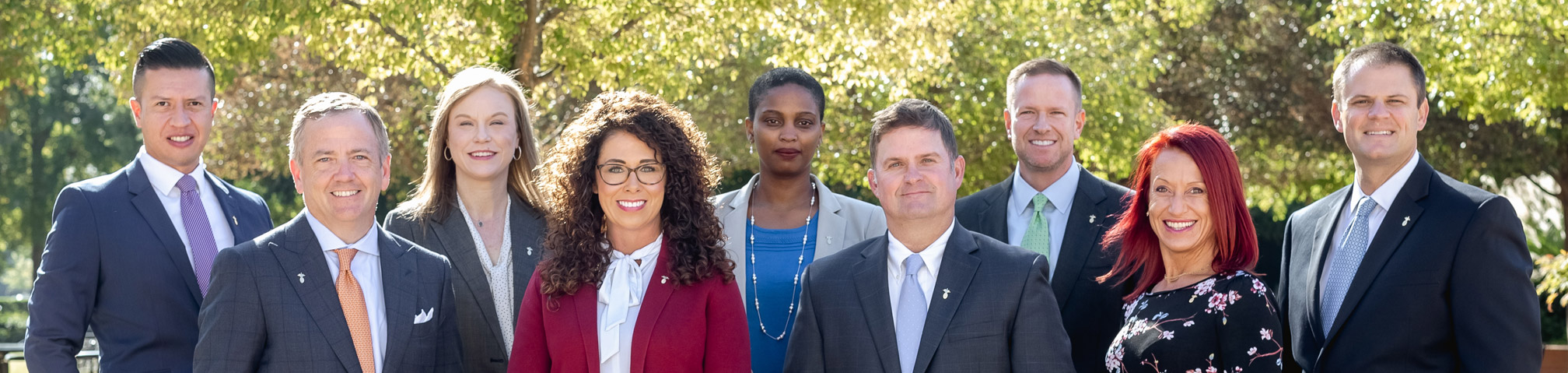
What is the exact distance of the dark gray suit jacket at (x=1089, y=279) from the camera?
429 centimetres

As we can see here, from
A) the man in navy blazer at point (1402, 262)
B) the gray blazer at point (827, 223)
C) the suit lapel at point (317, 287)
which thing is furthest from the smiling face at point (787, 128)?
the man in navy blazer at point (1402, 262)

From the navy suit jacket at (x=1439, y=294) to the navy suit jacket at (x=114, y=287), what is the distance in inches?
152

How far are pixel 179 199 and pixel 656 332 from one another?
202 centimetres

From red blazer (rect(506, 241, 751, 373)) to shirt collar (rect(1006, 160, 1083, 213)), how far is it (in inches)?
64.4

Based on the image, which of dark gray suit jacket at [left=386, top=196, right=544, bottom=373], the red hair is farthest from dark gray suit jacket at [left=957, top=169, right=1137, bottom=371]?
dark gray suit jacket at [left=386, top=196, right=544, bottom=373]

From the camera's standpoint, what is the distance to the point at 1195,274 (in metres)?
3.62

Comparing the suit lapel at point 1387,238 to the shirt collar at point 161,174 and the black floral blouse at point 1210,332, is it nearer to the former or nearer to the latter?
the black floral blouse at point 1210,332

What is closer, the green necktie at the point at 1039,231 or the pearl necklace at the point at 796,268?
the pearl necklace at the point at 796,268

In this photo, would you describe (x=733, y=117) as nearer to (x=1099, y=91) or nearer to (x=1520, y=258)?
(x=1099, y=91)

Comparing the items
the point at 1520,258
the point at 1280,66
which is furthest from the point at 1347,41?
the point at 1520,258

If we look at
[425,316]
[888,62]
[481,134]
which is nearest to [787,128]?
[481,134]

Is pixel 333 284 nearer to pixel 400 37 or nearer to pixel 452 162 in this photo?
pixel 452 162

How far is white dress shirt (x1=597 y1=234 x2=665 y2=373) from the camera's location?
3480 mm

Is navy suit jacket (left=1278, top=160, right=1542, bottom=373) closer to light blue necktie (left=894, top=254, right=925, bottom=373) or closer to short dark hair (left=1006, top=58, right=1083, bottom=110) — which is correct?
short dark hair (left=1006, top=58, right=1083, bottom=110)
